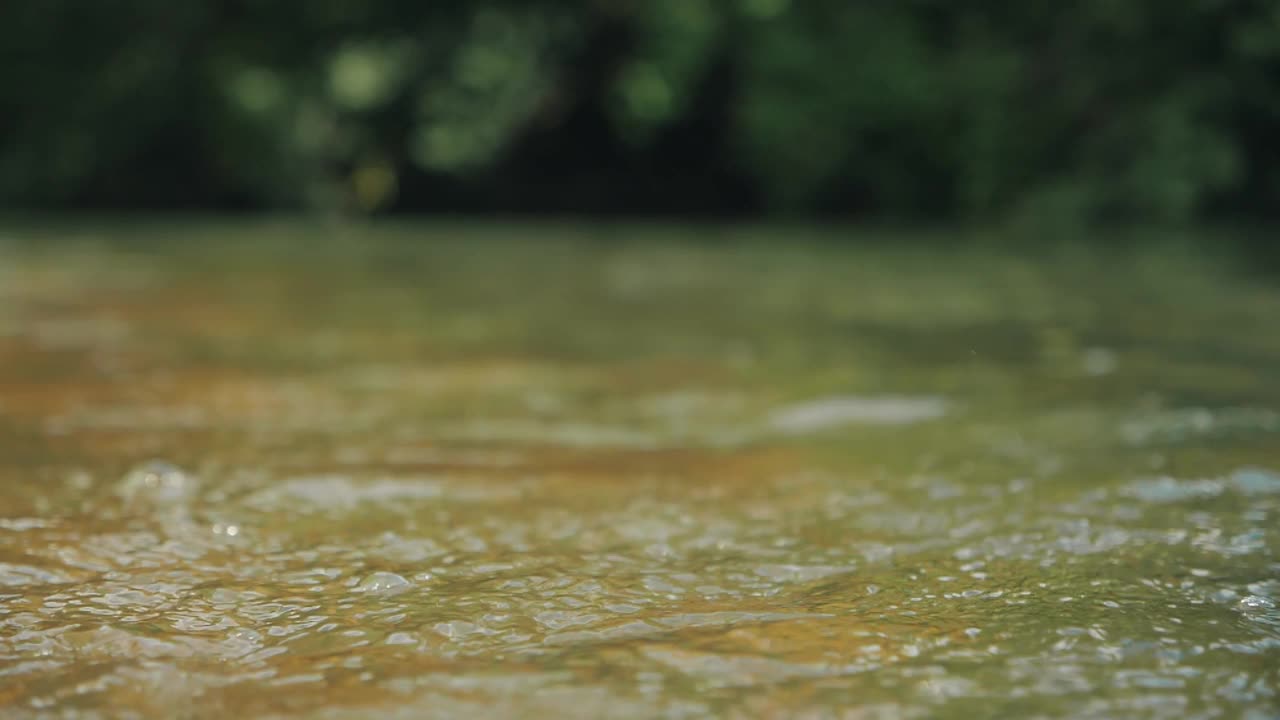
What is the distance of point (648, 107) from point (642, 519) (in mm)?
16786

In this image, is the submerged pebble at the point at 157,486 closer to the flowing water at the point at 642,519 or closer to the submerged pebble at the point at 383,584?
the flowing water at the point at 642,519

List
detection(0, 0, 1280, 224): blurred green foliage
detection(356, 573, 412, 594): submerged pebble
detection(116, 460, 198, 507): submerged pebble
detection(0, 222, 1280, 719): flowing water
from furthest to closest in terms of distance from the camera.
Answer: detection(0, 0, 1280, 224): blurred green foliage < detection(116, 460, 198, 507): submerged pebble < detection(356, 573, 412, 594): submerged pebble < detection(0, 222, 1280, 719): flowing water

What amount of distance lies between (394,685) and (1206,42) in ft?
45.9

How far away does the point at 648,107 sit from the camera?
61.8ft

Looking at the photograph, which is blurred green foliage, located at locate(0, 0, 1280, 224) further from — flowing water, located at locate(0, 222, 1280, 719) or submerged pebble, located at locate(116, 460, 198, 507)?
submerged pebble, located at locate(116, 460, 198, 507)

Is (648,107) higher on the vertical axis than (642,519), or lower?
higher

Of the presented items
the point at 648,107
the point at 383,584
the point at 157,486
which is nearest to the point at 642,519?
the point at 383,584

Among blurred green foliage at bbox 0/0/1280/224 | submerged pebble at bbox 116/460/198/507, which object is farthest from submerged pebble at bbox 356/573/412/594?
blurred green foliage at bbox 0/0/1280/224

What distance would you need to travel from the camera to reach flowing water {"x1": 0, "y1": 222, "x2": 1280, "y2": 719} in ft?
5.17

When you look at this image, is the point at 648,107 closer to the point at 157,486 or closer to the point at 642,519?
the point at 157,486

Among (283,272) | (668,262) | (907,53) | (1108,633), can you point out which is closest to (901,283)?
(668,262)

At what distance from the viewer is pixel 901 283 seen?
812 cm

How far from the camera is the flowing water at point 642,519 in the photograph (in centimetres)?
158

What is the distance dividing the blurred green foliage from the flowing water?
9566mm
